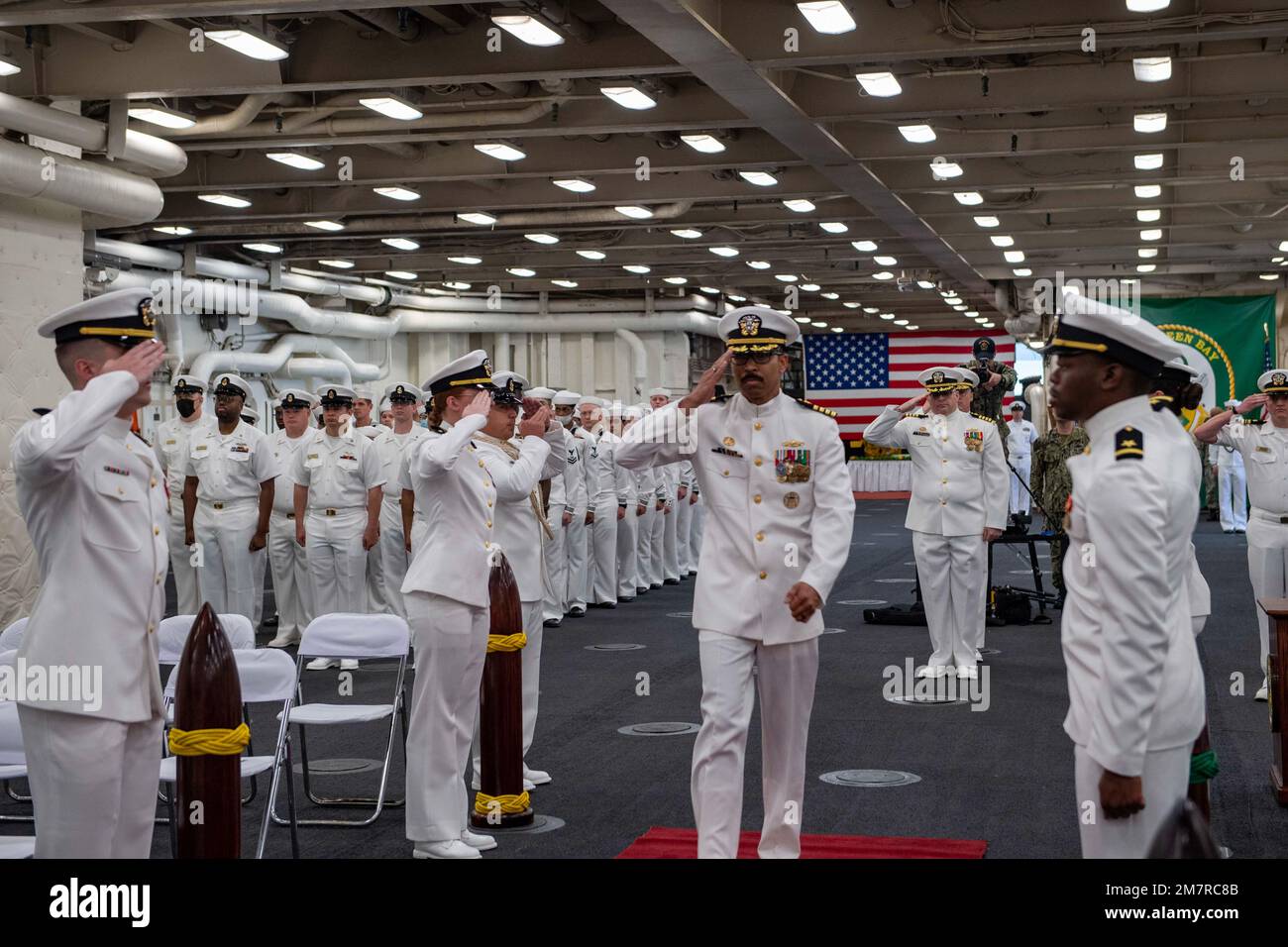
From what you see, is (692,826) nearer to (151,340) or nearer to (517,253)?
(151,340)

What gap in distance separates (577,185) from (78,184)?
532cm

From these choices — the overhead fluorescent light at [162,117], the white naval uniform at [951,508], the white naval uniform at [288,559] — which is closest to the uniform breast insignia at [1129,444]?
the white naval uniform at [951,508]

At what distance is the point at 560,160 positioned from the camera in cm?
1345

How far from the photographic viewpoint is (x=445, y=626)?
5.23 metres

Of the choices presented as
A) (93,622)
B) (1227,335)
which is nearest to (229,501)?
(93,622)

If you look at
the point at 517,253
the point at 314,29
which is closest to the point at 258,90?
the point at 314,29

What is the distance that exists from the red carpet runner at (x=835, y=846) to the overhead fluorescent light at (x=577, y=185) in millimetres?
9637

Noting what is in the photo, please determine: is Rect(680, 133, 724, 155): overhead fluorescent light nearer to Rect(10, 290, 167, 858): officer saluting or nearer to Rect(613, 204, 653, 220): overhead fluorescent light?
Rect(613, 204, 653, 220): overhead fluorescent light

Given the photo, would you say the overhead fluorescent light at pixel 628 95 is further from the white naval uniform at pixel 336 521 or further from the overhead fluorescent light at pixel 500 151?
the white naval uniform at pixel 336 521

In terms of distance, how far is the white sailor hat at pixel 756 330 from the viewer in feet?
15.8

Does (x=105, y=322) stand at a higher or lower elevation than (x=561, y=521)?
higher

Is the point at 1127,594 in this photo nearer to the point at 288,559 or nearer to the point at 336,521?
the point at 336,521
